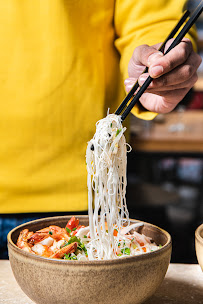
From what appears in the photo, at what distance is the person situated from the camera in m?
1.28

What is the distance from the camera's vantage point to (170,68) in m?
1.00

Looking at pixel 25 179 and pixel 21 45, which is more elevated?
pixel 21 45

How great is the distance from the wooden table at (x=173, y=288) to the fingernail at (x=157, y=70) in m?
0.51

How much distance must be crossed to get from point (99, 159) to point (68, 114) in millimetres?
390

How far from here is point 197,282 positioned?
3.35 feet

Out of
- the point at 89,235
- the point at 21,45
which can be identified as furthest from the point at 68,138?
the point at 89,235

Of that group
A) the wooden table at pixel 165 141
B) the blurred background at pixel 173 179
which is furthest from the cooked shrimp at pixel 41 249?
the wooden table at pixel 165 141

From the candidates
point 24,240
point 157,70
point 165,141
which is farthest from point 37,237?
point 165,141

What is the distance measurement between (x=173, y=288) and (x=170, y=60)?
547 millimetres

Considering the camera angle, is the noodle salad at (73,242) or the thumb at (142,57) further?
the thumb at (142,57)

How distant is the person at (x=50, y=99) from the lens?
4.20 ft

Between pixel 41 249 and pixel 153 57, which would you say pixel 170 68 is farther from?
pixel 41 249

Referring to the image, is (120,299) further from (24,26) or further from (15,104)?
(24,26)

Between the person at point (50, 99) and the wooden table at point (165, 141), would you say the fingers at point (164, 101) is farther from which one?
the wooden table at point (165, 141)
